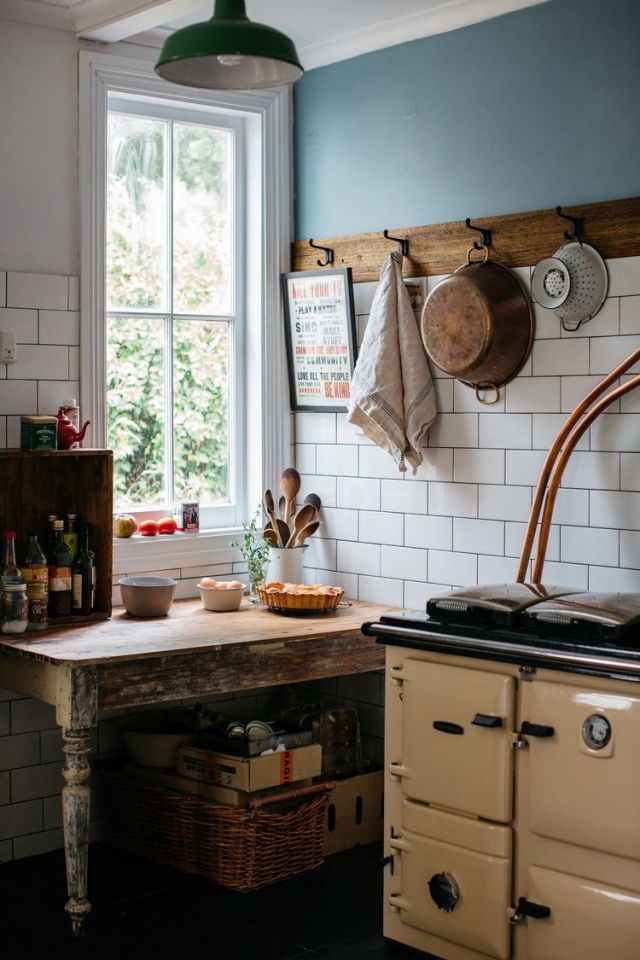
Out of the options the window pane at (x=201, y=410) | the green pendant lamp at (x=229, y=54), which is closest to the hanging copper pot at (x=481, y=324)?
the window pane at (x=201, y=410)

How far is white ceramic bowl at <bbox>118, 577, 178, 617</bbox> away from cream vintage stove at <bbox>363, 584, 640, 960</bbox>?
987mm

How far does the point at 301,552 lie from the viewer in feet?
15.1

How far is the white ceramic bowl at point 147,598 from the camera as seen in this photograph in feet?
13.6

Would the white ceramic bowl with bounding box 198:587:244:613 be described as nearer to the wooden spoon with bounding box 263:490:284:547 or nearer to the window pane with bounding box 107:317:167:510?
the wooden spoon with bounding box 263:490:284:547

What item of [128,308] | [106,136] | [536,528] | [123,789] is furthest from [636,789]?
[106,136]

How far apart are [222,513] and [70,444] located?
916 millimetres

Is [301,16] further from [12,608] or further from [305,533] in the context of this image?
[12,608]

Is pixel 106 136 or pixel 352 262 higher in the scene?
pixel 106 136

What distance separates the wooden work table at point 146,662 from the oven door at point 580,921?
3.71ft

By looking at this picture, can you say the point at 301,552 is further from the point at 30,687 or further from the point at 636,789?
the point at 636,789

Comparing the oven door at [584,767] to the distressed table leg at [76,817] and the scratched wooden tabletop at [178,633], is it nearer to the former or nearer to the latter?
the scratched wooden tabletop at [178,633]

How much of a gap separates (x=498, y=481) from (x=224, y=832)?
1.49 metres

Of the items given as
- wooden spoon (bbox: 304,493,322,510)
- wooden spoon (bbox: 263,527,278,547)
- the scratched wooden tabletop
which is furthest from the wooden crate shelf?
wooden spoon (bbox: 304,493,322,510)

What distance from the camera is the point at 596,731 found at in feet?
9.62
